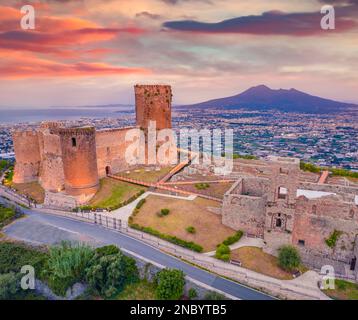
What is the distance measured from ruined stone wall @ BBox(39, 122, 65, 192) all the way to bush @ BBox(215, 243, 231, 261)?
941 inches

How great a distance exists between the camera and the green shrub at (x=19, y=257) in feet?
95.6

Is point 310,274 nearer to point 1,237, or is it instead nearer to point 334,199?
point 334,199

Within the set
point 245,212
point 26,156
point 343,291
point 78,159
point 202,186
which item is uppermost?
point 78,159

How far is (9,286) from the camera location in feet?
89.8

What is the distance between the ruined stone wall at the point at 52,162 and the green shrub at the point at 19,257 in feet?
36.1

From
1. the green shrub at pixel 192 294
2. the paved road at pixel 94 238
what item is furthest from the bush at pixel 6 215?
the green shrub at pixel 192 294

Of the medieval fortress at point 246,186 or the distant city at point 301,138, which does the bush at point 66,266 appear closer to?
the medieval fortress at point 246,186

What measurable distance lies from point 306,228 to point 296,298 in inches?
298

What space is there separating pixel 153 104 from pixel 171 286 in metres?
31.6

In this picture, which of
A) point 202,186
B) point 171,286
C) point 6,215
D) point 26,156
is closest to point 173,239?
point 171,286

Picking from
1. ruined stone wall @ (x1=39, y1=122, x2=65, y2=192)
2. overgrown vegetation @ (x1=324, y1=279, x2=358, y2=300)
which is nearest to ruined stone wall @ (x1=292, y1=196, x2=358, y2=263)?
overgrown vegetation @ (x1=324, y1=279, x2=358, y2=300)

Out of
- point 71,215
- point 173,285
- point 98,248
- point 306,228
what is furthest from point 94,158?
point 306,228

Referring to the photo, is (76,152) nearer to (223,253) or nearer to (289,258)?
(223,253)

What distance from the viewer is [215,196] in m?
38.3
